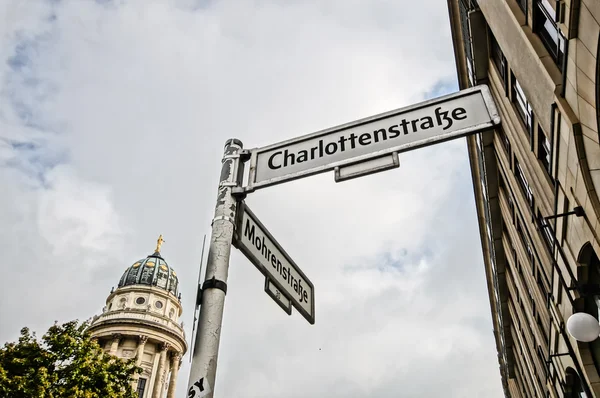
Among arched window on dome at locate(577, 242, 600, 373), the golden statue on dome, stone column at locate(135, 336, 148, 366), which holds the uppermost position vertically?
the golden statue on dome

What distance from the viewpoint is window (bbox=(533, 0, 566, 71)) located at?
10648mm

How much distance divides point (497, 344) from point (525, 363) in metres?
10.7

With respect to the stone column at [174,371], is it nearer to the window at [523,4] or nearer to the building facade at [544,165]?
the building facade at [544,165]

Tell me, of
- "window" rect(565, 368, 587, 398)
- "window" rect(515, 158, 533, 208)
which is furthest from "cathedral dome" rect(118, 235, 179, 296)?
"window" rect(565, 368, 587, 398)

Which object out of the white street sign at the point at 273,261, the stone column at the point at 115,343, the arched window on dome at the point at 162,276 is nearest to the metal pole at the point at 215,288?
the white street sign at the point at 273,261

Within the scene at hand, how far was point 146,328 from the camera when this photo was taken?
186 ft

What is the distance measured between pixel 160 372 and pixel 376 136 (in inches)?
2231

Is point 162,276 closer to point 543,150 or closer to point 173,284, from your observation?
point 173,284

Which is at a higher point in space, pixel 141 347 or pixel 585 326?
pixel 141 347

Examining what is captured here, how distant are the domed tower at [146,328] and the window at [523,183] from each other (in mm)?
45562

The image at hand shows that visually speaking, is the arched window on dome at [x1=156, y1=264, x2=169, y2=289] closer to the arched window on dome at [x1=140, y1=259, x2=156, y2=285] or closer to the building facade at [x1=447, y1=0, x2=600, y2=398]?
the arched window on dome at [x1=140, y1=259, x2=156, y2=285]

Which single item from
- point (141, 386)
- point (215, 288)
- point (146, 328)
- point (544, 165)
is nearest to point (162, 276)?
point (146, 328)

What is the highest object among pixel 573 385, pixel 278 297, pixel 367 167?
pixel 573 385

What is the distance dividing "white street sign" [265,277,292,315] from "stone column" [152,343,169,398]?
183 feet
